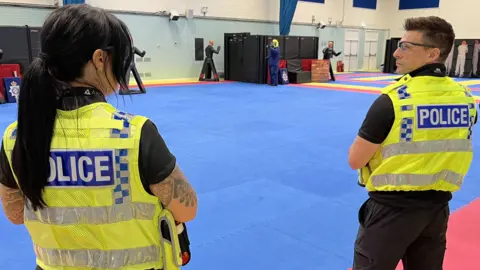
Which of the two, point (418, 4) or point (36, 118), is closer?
point (36, 118)

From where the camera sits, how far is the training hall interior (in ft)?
10.7

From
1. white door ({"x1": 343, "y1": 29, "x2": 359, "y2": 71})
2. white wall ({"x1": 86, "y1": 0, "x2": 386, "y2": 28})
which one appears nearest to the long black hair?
white wall ({"x1": 86, "y1": 0, "x2": 386, "y2": 28})

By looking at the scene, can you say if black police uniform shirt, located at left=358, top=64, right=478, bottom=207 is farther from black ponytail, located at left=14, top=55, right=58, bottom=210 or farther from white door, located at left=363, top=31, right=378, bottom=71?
white door, located at left=363, top=31, right=378, bottom=71

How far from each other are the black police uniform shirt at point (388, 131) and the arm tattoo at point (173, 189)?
92 centimetres

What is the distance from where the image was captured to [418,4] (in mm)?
25109

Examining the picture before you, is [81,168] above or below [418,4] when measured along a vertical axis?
below

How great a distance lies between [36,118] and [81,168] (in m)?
0.18

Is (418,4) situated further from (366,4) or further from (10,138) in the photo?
(10,138)

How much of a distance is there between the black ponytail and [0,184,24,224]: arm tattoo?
0.19 metres

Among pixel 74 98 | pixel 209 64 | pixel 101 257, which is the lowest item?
pixel 209 64

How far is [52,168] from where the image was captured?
3.70 feet

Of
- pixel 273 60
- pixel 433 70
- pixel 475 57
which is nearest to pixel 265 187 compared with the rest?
pixel 433 70

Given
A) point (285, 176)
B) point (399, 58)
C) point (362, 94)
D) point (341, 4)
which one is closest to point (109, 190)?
point (399, 58)

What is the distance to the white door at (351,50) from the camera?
25.4 meters
